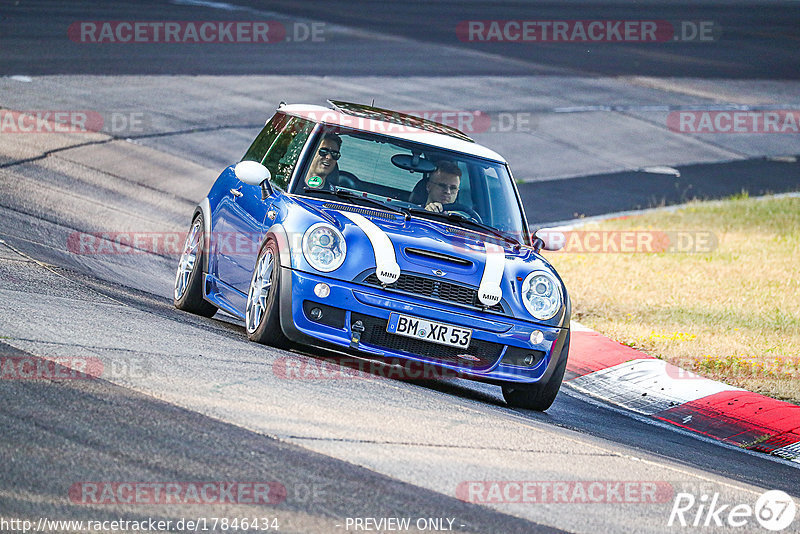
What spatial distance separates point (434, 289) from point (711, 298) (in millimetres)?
5716

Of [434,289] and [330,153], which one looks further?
[330,153]

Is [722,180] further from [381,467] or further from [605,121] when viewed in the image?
[381,467]

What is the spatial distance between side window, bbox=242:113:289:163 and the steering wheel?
5.24ft

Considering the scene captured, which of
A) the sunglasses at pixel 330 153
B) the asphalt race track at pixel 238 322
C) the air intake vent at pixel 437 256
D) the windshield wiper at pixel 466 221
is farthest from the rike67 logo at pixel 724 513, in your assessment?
the sunglasses at pixel 330 153

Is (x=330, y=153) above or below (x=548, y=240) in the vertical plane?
above

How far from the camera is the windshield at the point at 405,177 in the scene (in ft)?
27.1

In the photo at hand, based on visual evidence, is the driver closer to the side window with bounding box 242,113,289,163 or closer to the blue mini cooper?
the blue mini cooper

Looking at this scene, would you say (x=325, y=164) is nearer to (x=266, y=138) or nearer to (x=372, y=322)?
(x=266, y=138)

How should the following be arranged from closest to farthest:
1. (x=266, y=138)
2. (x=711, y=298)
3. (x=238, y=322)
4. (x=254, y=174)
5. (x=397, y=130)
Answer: (x=254, y=174)
(x=397, y=130)
(x=266, y=138)
(x=238, y=322)
(x=711, y=298)

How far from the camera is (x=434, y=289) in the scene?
24.1ft

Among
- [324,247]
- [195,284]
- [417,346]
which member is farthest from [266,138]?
[417,346]

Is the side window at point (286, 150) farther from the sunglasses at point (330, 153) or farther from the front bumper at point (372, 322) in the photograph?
the front bumper at point (372, 322)

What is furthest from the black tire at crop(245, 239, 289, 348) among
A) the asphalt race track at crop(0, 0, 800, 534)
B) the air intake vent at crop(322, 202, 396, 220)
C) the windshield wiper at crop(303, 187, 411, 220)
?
the windshield wiper at crop(303, 187, 411, 220)

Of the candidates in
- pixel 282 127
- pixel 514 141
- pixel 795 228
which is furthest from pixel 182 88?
pixel 282 127
